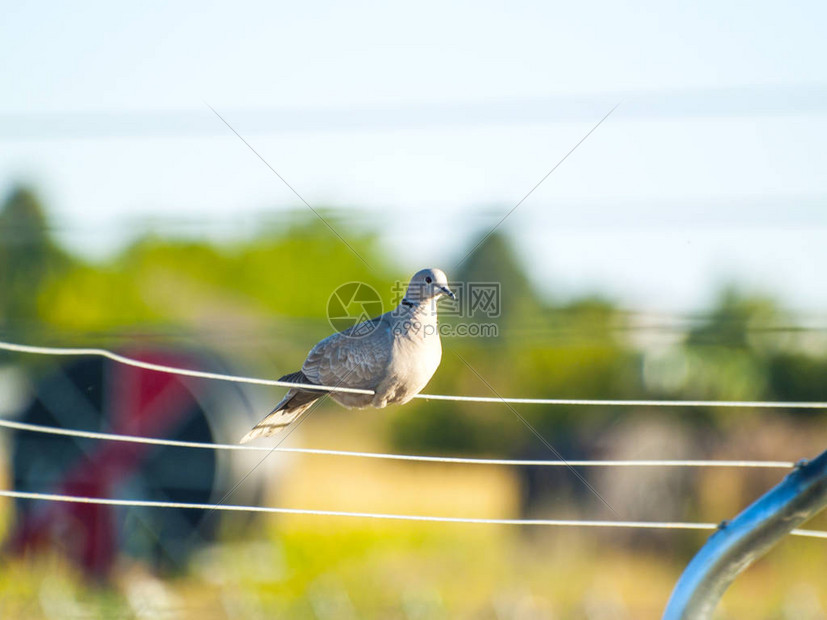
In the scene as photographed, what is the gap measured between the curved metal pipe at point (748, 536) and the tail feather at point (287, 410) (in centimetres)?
205

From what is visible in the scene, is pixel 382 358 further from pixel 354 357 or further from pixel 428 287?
pixel 428 287

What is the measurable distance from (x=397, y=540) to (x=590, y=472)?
2.76m

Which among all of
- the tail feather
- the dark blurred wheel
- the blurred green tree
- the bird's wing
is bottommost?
the tail feather

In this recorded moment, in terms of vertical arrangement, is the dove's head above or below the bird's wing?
above

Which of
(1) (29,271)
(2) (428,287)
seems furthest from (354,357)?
(1) (29,271)

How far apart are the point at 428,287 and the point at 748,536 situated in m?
1.97

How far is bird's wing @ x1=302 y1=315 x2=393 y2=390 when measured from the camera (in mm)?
3312

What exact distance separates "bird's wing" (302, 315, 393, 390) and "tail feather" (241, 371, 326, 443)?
75 mm

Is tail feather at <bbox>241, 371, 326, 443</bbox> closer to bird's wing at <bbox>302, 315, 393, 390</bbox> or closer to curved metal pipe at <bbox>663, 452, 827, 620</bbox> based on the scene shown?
bird's wing at <bbox>302, 315, 393, 390</bbox>

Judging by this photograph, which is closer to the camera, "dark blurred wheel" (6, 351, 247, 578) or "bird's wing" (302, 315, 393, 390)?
"bird's wing" (302, 315, 393, 390)

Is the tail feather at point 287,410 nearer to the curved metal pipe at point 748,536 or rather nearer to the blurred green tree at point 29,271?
the curved metal pipe at point 748,536

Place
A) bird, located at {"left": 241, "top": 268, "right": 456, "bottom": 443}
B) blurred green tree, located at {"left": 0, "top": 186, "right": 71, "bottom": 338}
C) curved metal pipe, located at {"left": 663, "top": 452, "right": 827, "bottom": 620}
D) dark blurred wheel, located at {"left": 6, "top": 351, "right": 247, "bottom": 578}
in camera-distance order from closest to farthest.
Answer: curved metal pipe, located at {"left": 663, "top": 452, "right": 827, "bottom": 620}
bird, located at {"left": 241, "top": 268, "right": 456, "bottom": 443}
dark blurred wheel, located at {"left": 6, "top": 351, "right": 247, "bottom": 578}
blurred green tree, located at {"left": 0, "top": 186, "right": 71, "bottom": 338}

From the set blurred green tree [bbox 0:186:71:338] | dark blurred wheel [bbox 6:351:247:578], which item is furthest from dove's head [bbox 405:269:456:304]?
blurred green tree [bbox 0:186:71:338]

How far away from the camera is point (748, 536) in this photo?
1662 mm
